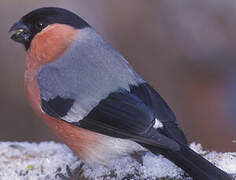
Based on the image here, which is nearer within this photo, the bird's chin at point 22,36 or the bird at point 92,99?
the bird at point 92,99

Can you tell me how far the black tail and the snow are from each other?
0.21m

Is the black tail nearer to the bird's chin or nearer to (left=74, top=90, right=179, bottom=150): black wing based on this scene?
(left=74, top=90, right=179, bottom=150): black wing

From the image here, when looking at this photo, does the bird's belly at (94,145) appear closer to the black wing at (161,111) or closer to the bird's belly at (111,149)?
the bird's belly at (111,149)

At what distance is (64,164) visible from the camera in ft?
12.8

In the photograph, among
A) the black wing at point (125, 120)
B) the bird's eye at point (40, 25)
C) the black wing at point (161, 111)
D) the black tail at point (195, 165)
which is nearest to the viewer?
the black tail at point (195, 165)

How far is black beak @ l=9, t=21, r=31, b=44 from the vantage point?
387 centimetres

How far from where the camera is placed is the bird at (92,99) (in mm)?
3256

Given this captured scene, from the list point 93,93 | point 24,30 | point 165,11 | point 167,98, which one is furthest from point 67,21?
point 165,11

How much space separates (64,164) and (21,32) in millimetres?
1120

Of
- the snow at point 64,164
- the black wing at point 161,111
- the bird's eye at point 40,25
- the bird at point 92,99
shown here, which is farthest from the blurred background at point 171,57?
the bird's eye at point 40,25

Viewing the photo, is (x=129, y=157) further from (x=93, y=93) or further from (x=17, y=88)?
(x=17, y=88)

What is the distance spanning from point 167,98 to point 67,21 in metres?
2.69

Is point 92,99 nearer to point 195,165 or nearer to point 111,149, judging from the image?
point 111,149

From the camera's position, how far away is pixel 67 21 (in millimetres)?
3895
